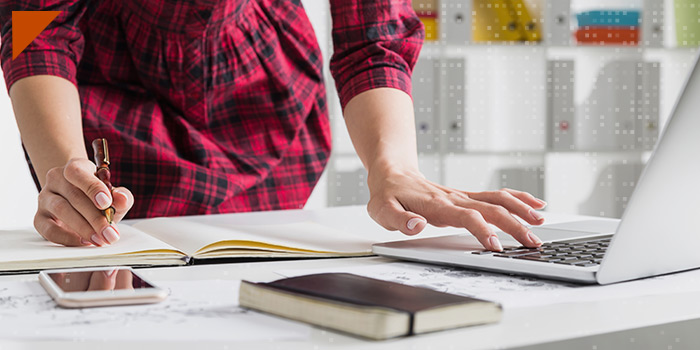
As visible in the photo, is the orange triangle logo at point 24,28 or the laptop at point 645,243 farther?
the orange triangle logo at point 24,28

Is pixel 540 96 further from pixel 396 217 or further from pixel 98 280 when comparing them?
pixel 98 280

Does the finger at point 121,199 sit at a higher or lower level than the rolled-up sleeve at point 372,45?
lower

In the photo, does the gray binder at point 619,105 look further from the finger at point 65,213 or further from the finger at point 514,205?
the finger at point 65,213

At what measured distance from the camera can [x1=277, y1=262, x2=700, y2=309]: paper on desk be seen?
1.61 feet

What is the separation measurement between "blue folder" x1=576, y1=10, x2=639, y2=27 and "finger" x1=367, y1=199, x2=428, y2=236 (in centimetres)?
232

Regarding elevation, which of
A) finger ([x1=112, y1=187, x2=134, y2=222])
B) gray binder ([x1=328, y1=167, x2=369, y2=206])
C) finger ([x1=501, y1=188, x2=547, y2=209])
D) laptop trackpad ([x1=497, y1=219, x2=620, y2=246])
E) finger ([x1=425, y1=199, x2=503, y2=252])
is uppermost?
finger ([x1=112, y1=187, x2=134, y2=222])

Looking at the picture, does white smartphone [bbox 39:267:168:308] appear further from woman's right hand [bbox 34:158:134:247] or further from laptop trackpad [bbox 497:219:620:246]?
laptop trackpad [bbox 497:219:620:246]

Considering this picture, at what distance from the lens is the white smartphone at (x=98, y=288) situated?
18.2 inches

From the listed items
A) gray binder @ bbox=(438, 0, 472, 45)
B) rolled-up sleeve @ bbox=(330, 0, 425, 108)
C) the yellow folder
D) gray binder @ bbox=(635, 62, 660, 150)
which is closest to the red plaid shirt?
rolled-up sleeve @ bbox=(330, 0, 425, 108)

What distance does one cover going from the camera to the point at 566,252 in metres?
0.63

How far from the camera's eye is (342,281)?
452 millimetres

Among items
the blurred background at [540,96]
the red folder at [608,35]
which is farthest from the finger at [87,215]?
the red folder at [608,35]

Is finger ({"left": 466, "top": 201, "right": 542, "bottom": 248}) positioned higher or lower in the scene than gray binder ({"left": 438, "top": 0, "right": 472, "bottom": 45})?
lower

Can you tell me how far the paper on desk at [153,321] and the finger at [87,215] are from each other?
190 mm
